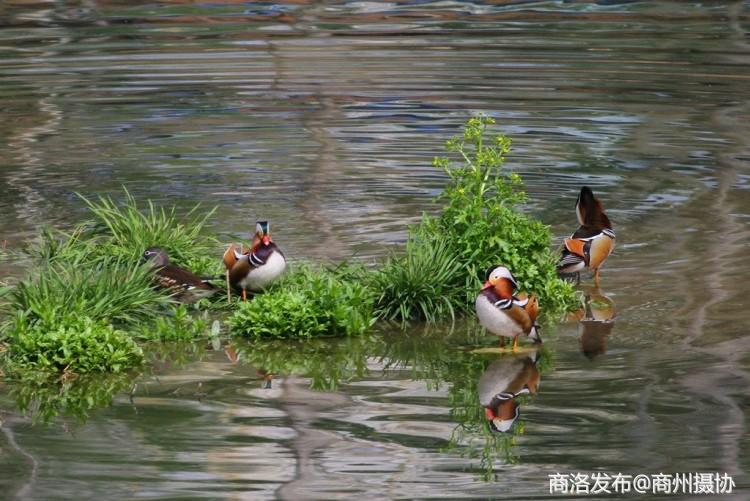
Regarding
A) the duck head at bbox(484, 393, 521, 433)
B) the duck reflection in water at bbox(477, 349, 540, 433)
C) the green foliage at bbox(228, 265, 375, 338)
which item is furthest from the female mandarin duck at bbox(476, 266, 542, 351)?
the green foliage at bbox(228, 265, 375, 338)

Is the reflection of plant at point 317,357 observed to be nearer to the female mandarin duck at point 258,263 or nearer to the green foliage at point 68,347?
the female mandarin duck at point 258,263

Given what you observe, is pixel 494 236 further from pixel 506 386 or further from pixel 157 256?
pixel 157 256

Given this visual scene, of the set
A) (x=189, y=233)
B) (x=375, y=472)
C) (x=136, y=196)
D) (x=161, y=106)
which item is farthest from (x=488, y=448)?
(x=161, y=106)

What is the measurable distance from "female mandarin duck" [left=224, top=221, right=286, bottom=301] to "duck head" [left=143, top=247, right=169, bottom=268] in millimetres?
469

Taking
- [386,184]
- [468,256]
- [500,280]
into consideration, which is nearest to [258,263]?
[468,256]

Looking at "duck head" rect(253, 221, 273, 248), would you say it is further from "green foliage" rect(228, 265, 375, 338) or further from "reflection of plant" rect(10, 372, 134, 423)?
"reflection of plant" rect(10, 372, 134, 423)

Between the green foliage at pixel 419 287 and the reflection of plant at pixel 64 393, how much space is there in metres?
1.99

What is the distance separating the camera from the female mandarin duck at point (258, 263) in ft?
34.8

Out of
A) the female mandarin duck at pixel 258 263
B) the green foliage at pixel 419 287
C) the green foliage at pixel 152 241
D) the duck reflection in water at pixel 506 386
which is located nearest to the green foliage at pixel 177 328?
the female mandarin duck at pixel 258 263

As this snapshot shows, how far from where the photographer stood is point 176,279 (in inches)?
426

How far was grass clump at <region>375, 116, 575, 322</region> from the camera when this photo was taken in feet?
34.9

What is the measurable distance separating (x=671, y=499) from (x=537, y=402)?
60.5 inches

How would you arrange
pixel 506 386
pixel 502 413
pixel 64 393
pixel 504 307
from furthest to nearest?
pixel 504 307, pixel 506 386, pixel 64 393, pixel 502 413

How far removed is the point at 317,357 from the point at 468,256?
1553 mm
